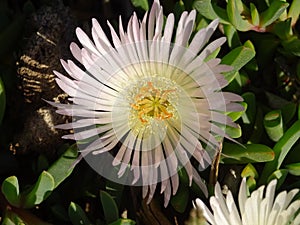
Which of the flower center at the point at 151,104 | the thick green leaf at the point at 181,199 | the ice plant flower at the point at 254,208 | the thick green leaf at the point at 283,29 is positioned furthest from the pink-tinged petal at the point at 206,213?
the thick green leaf at the point at 283,29

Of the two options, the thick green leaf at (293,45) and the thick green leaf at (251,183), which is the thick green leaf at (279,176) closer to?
the thick green leaf at (251,183)

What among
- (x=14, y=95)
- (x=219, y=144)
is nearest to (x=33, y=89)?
(x=14, y=95)

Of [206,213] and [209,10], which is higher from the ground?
[209,10]

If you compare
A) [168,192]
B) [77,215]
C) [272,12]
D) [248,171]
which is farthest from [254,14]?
[77,215]

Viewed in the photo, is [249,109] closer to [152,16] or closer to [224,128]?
[224,128]

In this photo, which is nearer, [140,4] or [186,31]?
[186,31]

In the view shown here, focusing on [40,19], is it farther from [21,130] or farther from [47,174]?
[47,174]
